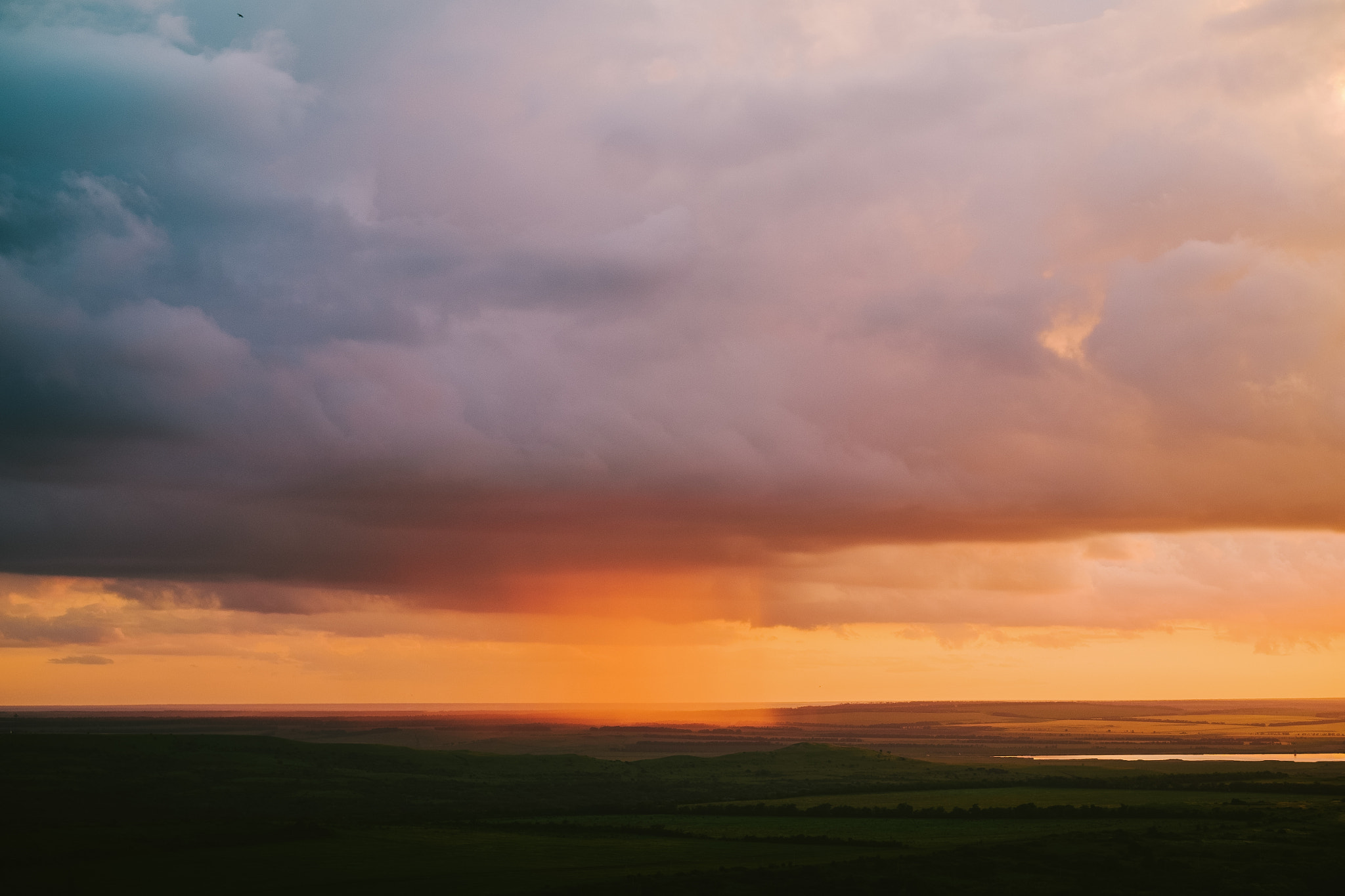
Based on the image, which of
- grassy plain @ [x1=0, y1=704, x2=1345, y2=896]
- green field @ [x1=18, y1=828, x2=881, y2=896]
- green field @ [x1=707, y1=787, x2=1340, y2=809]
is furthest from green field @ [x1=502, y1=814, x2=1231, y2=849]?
green field @ [x1=707, y1=787, x2=1340, y2=809]

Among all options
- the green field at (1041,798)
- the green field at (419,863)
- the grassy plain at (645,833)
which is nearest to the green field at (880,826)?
the grassy plain at (645,833)

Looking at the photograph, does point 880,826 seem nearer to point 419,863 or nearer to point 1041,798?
point 1041,798

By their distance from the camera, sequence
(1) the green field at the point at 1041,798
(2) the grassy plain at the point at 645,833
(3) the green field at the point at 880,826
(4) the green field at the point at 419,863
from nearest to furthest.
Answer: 1. (2) the grassy plain at the point at 645,833
2. (4) the green field at the point at 419,863
3. (3) the green field at the point at 880,826
4. (1) the green field at the point at 1041,798

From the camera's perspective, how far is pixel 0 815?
142 metres

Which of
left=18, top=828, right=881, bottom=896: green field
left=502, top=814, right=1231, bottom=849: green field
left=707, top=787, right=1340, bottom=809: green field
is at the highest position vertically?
left=18, top=828, right=881, bottom=896: green field

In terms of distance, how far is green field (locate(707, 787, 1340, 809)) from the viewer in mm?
142625

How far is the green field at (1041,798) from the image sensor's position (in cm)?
14262

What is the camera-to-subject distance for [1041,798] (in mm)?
155375

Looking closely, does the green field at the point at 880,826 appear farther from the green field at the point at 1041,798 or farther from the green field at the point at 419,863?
the green field at the point at 1041,798

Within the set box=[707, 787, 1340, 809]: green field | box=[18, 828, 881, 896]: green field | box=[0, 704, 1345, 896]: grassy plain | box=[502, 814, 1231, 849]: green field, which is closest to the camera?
box=[0, 704, 1345, 896]: grassy plain

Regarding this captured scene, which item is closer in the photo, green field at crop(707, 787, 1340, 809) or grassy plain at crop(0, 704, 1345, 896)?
grassy plain at crop(0, 704, 1345, 896)

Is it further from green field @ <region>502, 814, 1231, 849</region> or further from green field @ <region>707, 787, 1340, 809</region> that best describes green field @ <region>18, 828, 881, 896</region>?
green field @ <region>707, 787, 1340, 809</region>

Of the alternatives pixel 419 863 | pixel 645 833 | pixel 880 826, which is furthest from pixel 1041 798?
pixel 419 863

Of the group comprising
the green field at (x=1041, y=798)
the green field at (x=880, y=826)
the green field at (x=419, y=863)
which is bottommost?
the green field at (x=1041, y=798)
